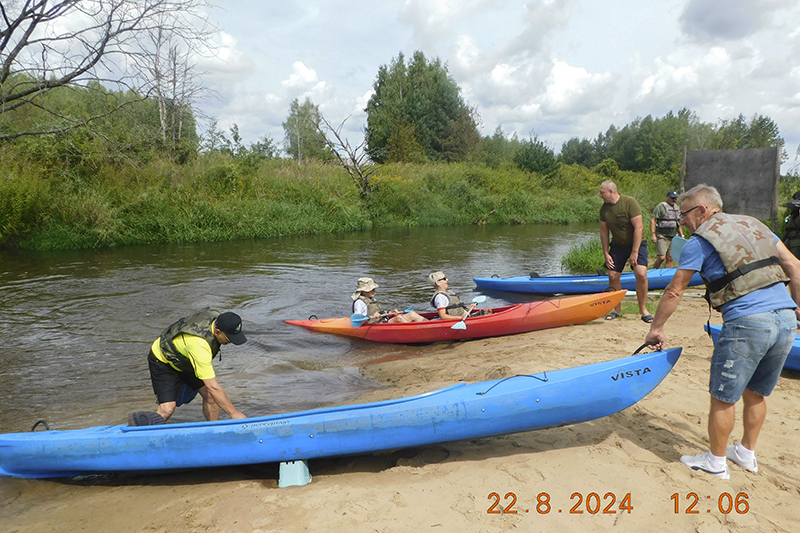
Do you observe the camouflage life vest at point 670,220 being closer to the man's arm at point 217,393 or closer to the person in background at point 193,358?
the person in background at point 193,358

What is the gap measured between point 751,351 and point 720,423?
0.46 meters

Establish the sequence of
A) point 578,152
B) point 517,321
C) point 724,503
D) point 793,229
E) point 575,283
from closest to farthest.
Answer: point 724,503 < point 793,229 < point 517,321 < point 575,283 < point 578,152

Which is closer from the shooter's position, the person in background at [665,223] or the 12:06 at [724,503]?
the 12:06 at [724,503]

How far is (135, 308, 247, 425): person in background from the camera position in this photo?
12.3 feet

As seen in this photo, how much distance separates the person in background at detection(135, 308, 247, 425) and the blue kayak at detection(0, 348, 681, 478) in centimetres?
30

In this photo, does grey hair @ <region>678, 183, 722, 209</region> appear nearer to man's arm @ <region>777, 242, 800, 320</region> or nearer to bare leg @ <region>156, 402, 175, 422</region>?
man's arm @ <region>777, 242, 800, 320</region>

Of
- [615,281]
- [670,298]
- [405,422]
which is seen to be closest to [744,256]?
[670,298]

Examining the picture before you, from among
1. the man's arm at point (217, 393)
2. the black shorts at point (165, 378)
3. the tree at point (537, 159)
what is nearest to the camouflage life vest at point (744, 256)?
the man's arm at point (217, 393)

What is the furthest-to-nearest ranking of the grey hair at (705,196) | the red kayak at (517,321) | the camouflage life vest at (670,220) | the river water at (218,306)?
1. the camouflage life vest at (670,220)
2. the red kayak at (517,321)
3. the river water at (218,306)
4. the grey hair at (705,196)

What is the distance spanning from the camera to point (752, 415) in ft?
9.59

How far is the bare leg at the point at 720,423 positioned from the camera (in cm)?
282

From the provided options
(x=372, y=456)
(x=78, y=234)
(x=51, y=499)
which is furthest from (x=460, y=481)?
(x=78, y=234)

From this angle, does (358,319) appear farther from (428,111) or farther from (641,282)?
(428,111)

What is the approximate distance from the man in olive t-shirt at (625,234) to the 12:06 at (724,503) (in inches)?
158
